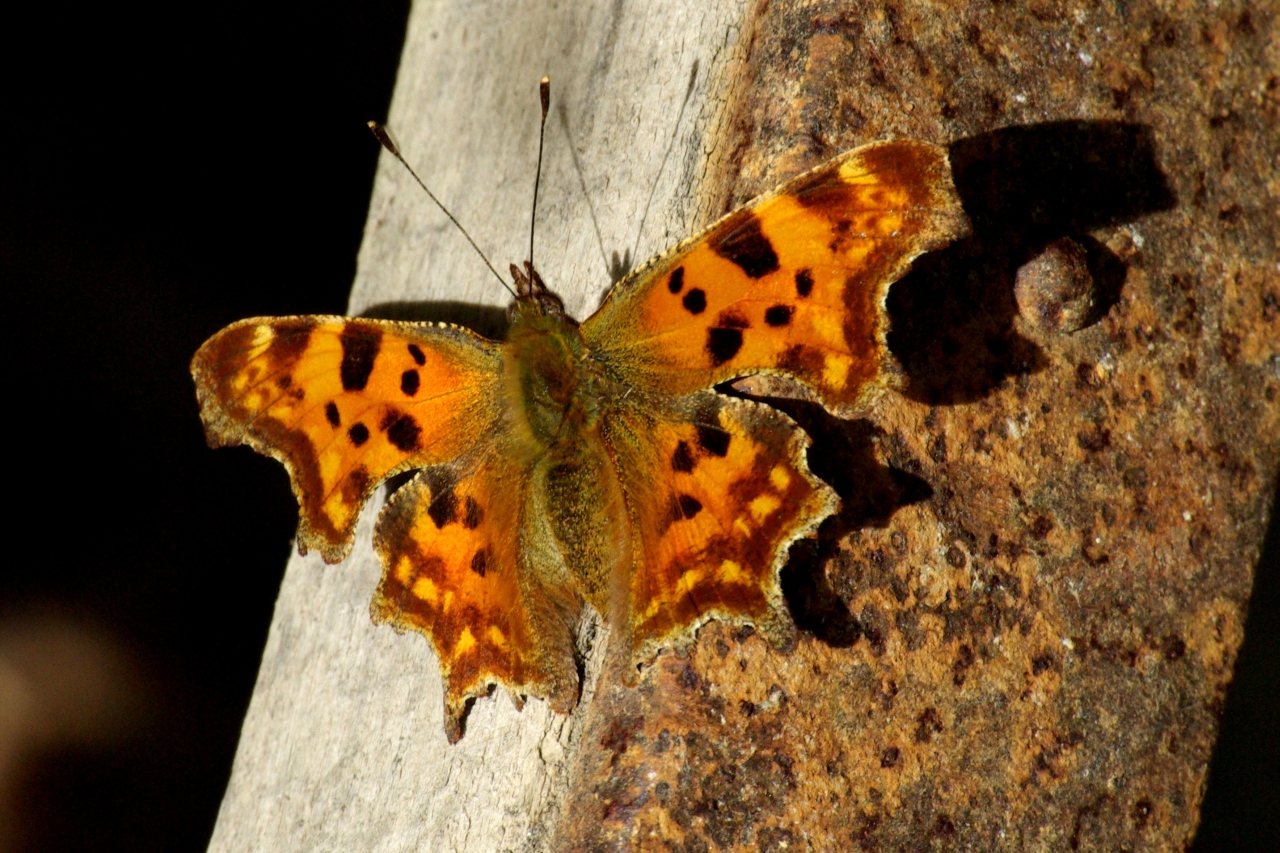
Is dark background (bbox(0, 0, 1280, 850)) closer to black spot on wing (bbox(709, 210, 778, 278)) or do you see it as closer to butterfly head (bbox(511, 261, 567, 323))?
butterfly head (bbox(511, 261, 567, 323))

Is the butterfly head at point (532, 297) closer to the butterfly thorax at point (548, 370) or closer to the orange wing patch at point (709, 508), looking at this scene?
the butterfly thorax at point (548, 370)

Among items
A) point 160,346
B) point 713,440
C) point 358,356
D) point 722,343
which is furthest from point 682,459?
point 160,346

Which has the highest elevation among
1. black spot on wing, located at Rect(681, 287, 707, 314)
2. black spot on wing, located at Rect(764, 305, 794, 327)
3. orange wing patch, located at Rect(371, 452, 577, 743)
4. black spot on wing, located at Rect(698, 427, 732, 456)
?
black spot on wing, located at Rect(681, 287, 707, 314)

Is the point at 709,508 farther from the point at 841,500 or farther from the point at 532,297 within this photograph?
the point at 532,297

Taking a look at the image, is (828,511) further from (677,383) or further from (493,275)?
(493,275)

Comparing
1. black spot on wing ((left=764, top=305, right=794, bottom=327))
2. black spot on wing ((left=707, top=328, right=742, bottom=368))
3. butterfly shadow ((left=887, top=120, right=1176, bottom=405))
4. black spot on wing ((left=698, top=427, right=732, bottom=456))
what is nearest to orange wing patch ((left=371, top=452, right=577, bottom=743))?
black spot on wing ((left=698, top=427, right=732, bottom=456))

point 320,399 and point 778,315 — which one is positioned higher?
point 778,315

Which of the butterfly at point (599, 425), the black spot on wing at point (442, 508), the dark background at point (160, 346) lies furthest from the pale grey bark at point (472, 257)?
the dark background at point (160, 346)
